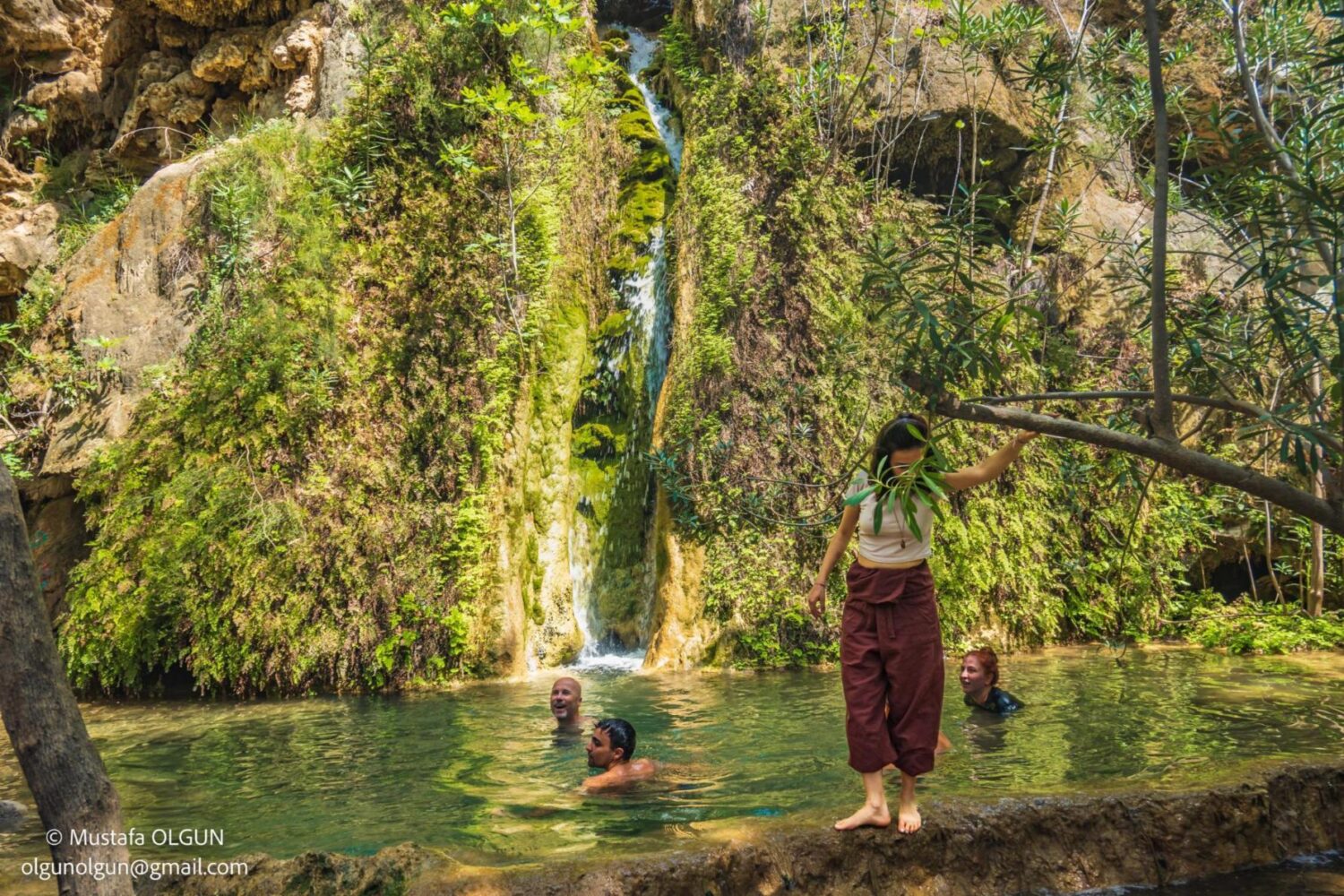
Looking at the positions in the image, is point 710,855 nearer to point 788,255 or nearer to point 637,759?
point 637,759

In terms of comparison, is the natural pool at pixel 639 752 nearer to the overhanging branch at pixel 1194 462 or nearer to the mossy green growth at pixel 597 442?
the overhanging branch at pixel 1194 462

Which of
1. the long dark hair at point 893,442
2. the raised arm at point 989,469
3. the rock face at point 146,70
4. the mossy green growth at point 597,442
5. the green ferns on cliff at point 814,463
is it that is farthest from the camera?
the rock face at point 146,70

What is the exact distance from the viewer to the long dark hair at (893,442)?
377 cm

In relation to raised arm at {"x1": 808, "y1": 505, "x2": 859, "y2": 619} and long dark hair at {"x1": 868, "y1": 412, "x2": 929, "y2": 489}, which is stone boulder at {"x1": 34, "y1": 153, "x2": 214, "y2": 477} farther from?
long dark hair at {"x1": 868, "y1": 412, "x2": 929, "y2": 489}

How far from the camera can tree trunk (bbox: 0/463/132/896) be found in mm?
2797

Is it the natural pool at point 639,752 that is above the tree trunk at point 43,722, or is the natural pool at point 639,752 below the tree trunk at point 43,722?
below

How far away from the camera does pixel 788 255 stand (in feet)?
38.4

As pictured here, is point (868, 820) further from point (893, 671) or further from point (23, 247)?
point (23, 247)

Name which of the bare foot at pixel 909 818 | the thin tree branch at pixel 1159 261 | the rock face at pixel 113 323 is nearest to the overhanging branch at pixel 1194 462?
the thin tree branch at pixel 1159 261

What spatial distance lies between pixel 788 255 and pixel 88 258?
30.7ft

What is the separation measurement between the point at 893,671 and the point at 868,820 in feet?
2.04

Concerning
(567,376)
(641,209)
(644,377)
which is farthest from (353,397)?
(641,209)

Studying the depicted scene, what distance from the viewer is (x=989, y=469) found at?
12.2 feet

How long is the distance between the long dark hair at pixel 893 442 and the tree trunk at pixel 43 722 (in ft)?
10.1
